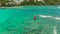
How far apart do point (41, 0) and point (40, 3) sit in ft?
14.3

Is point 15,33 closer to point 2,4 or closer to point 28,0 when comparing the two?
point 2,4

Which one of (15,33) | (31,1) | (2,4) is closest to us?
(15,33)

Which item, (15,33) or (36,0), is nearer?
(15,33)

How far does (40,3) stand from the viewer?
7050cm

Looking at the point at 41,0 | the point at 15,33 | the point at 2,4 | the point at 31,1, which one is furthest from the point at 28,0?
the point at 15,33

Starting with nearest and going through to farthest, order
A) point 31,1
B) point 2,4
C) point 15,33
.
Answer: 1. point 15,33
2. point 2,4
3. point 31,1

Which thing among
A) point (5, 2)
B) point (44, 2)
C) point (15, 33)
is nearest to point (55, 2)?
point (44, 2)

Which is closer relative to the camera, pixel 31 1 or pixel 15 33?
pixel 15 33

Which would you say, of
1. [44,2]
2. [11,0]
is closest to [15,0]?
[11,0]

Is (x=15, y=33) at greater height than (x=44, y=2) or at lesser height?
greater

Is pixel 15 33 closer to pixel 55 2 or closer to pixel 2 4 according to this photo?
pixel 2 4

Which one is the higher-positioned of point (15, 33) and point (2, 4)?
point (15, 33)

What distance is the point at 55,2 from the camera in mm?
74062

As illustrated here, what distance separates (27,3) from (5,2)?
26.4 ft
